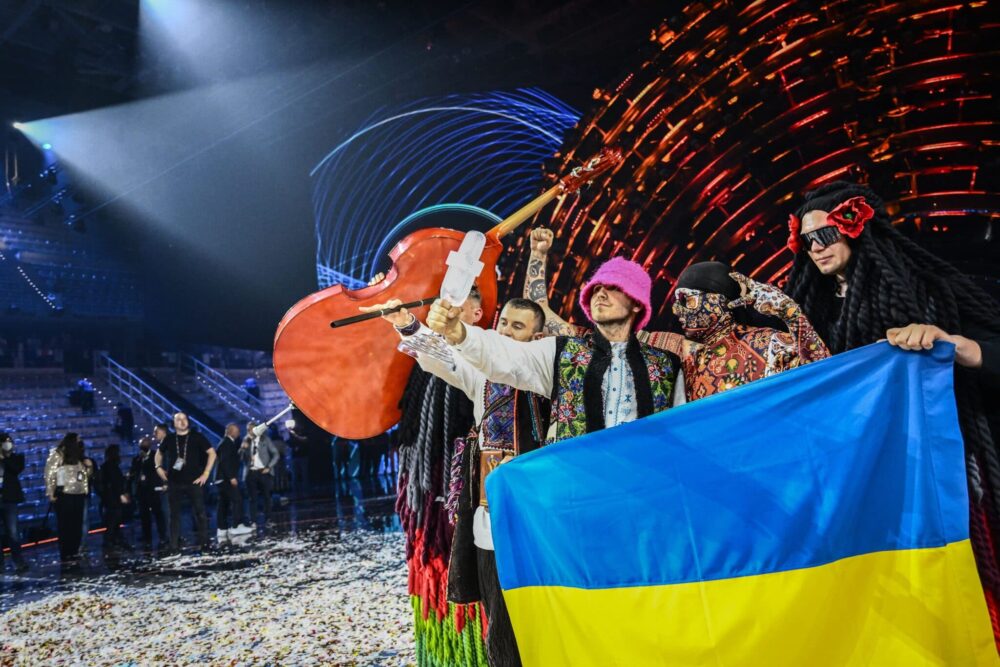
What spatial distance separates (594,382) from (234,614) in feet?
10.6

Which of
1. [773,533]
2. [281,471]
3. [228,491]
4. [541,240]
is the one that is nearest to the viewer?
[773,533]

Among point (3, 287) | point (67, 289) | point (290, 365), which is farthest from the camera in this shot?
point (67, 289)

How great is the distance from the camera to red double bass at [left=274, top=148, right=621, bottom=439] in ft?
8.52

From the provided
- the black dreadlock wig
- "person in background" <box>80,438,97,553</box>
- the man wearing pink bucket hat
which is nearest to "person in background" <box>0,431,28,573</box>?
"person in background" <box>80,438,97,553</box>

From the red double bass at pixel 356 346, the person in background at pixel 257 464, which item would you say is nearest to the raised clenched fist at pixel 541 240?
the red double bass at pixel 356 346

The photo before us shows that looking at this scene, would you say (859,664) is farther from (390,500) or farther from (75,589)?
(390,500)

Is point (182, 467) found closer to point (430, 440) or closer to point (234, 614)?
point (234, 614)

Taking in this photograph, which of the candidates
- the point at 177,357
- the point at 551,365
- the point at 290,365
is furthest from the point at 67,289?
the point at 551,365

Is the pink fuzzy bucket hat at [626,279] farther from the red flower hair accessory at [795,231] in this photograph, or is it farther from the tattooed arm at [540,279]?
the tattooed arm at [540,279]

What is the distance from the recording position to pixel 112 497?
7918mm

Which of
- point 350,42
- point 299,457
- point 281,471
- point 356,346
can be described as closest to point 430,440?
point 356,346

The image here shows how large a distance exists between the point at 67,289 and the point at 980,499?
51.1 feet

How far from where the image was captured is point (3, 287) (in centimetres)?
1259

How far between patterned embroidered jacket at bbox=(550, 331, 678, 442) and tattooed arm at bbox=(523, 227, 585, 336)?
748mm
